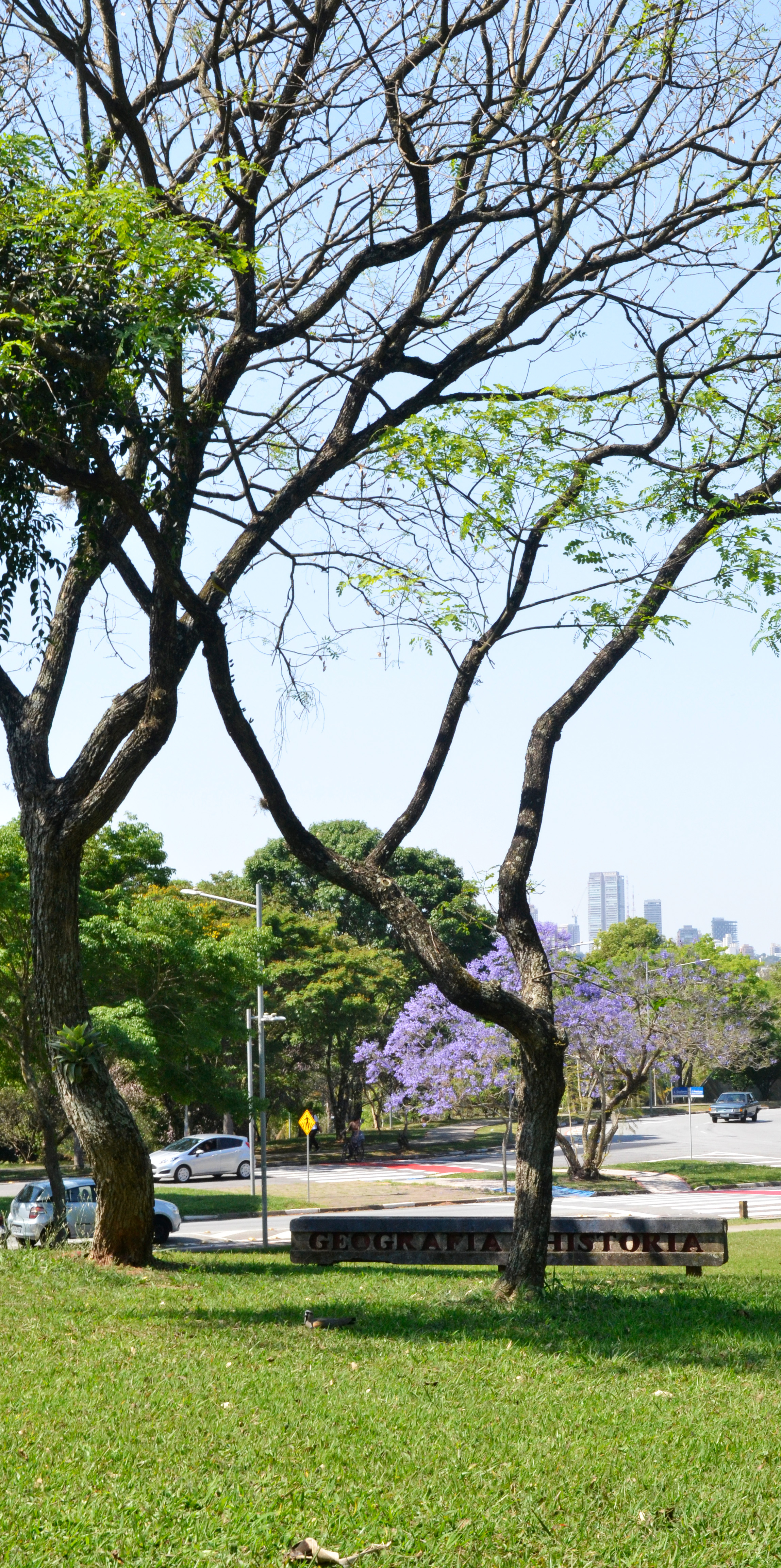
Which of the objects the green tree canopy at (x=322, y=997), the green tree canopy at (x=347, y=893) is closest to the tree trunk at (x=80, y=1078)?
the green tree canopy at (x=322, y=997)

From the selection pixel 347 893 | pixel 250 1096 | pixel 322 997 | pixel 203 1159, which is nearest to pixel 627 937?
pixel 347 893

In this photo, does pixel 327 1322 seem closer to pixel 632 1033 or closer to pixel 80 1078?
pixel 80 1078

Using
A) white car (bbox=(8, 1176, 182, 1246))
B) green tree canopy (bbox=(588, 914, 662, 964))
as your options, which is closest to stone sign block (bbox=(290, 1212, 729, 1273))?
white car (bbox=(8, 1176, 182, 1246))

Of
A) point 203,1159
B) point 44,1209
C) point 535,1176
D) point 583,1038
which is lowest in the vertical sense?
point 203,1159

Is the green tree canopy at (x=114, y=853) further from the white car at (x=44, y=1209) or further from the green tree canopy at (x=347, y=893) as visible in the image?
the green tree canopy at (x=347, y=893)

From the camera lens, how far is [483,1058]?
103 ft

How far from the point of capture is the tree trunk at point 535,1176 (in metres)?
8.88

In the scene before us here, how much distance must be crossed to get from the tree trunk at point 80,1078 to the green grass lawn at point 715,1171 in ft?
85.7

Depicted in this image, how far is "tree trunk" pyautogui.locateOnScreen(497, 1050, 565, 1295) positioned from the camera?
8.88m

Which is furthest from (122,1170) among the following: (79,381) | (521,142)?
(521,142)

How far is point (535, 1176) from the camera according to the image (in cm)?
888

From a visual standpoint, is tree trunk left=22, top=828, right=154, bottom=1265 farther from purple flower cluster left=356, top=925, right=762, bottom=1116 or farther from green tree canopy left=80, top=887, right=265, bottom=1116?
purple flower cluster left=356, top=925, right=762, bottom=1116

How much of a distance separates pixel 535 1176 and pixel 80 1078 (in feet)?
12.3

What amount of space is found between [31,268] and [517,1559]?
764 centimetres
